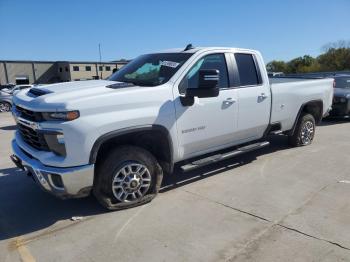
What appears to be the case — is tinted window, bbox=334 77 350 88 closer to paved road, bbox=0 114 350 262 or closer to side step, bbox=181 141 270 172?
paved road, bbox=0 114 350 262

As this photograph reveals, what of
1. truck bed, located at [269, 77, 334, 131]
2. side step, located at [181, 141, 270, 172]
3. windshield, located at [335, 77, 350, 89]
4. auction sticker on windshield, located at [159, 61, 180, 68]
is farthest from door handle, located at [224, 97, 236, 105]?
windshield, located at [335, 77, 350, 89]

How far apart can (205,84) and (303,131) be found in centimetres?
373

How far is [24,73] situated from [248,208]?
7180 cm

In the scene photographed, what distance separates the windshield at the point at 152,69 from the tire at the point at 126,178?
1.04 meters

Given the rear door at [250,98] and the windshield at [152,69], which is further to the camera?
the rear door at [250,98]

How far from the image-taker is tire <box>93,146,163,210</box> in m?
4.14

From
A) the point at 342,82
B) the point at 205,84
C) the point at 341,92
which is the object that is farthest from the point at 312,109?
the point at 342,82

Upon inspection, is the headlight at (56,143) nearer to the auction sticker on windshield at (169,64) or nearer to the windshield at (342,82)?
the auction sticker on windshield at (169,64)

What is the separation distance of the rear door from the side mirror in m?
0.97

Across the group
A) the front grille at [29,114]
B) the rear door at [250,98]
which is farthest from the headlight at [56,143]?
the rear door at [250,98]

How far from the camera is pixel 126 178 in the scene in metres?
4.32

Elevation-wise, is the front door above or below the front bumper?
above

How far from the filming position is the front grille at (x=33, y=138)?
389 cm

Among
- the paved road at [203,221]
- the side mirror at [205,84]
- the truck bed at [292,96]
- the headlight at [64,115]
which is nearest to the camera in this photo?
the paved road at [203,221]
